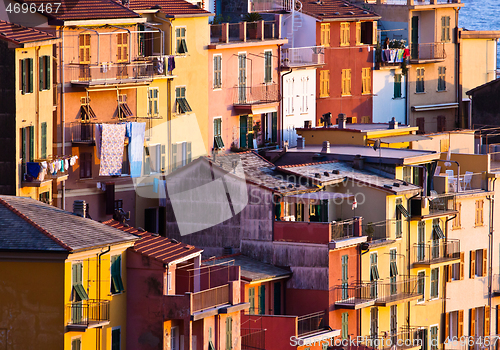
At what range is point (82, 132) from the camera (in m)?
59.0

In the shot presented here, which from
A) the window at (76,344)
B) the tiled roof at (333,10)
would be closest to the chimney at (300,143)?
the tiled roof at (333,10)

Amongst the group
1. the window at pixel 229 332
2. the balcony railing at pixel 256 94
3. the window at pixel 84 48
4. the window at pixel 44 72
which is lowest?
the window at pixel 229 332

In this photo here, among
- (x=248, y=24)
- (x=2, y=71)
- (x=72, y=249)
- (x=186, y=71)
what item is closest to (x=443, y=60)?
Result: (x=248, y=24)

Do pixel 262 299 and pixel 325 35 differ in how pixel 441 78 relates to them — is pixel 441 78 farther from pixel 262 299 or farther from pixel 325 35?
pixel 262 299

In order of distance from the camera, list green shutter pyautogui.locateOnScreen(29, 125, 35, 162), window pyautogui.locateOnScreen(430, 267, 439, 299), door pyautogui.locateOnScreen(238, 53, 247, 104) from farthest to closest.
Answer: door pyautogui.locateOnScreen(238, 53, 247, 104) < window pyautogui.locateOnScreen(430, 267, 439, 299) < green shutter pyautogui.locateOnScreen(29, 125, 35, 162)

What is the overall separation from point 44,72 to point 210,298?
1047cm

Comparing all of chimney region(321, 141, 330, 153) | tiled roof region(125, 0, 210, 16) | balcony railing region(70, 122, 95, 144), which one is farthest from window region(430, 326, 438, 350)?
balcony railing region(70, 122, 95, 144)

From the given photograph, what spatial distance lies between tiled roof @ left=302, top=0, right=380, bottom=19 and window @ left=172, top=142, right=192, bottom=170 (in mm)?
14138

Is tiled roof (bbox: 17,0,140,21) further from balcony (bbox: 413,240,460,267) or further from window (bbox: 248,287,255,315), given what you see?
balcony (bbox: 413,240,460,267)

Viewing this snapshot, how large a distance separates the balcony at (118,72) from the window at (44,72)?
409 cm

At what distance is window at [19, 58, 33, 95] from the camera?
51.5 meters

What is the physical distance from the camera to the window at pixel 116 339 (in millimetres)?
47787

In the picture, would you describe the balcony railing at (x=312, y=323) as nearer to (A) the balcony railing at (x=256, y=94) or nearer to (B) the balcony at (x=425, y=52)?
(A) the balcony railing at (x=256, y=94)

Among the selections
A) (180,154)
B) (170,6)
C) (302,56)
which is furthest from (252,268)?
(302,56)
